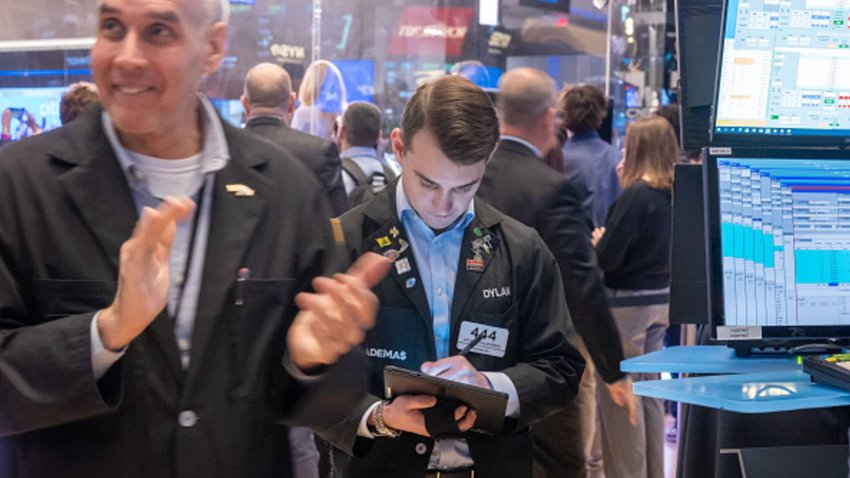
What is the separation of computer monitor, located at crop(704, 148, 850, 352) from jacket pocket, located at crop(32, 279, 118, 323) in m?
1.53

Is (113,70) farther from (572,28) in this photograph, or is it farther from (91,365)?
(572,28)

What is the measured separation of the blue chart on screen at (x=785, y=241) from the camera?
2.84 meters

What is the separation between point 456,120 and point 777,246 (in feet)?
2.76

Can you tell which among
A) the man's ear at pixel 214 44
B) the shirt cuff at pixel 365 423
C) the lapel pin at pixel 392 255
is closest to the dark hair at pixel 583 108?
→ the lapel pin at pixel 392 255

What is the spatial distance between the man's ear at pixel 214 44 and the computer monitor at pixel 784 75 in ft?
4.32

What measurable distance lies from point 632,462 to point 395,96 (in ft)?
10.3

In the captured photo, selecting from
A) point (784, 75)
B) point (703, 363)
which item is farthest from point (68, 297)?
point (784, 75)

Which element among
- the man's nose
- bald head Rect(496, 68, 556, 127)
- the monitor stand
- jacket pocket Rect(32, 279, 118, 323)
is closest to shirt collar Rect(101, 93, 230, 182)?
jacket pocket Rect(32, 279, 118, 323)

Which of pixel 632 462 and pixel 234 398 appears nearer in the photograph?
pixel 234 398

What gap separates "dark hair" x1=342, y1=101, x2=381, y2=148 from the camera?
6031 millimetres

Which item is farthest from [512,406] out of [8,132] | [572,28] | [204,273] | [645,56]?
[645,56]

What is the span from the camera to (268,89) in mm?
5457

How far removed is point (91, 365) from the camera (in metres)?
1.81

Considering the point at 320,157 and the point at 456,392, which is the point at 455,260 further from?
the point at 320,157
